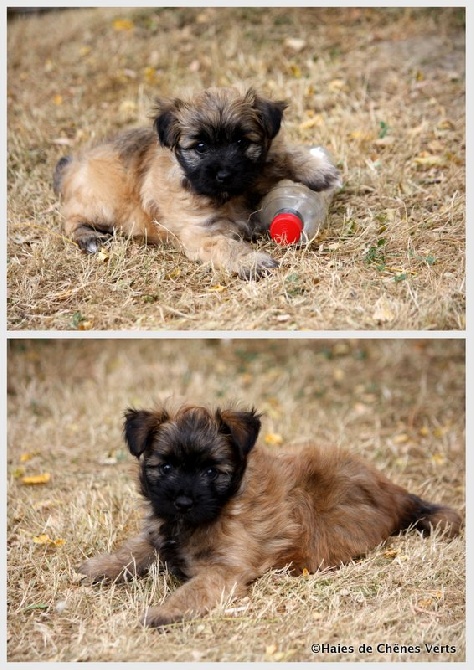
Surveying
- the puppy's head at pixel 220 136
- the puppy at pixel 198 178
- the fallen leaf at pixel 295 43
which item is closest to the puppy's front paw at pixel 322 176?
the puppy at pixel 198 178

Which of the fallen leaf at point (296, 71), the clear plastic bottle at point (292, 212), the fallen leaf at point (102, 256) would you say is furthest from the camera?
the fallen leaf at point (296, 71)

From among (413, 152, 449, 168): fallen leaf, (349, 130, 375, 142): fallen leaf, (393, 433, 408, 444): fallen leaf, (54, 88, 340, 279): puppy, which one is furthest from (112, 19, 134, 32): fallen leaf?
(393, 433, 408, 444): fallen leaf

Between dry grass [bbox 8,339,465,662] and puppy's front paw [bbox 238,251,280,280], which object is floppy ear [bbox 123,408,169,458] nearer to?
dry grass [bbox 8,339,465,662]

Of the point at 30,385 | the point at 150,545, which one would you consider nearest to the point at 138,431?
the point at 150,545

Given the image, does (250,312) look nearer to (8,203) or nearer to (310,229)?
(310,229)

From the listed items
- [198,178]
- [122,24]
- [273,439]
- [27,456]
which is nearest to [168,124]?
[198,178]

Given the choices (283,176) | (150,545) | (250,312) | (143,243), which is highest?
(283,176)

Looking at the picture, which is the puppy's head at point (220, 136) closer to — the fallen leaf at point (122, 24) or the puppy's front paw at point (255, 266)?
the puppy's front paw at point (255, 266)

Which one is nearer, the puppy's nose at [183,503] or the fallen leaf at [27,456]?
the puppy's nose at [183,503]
